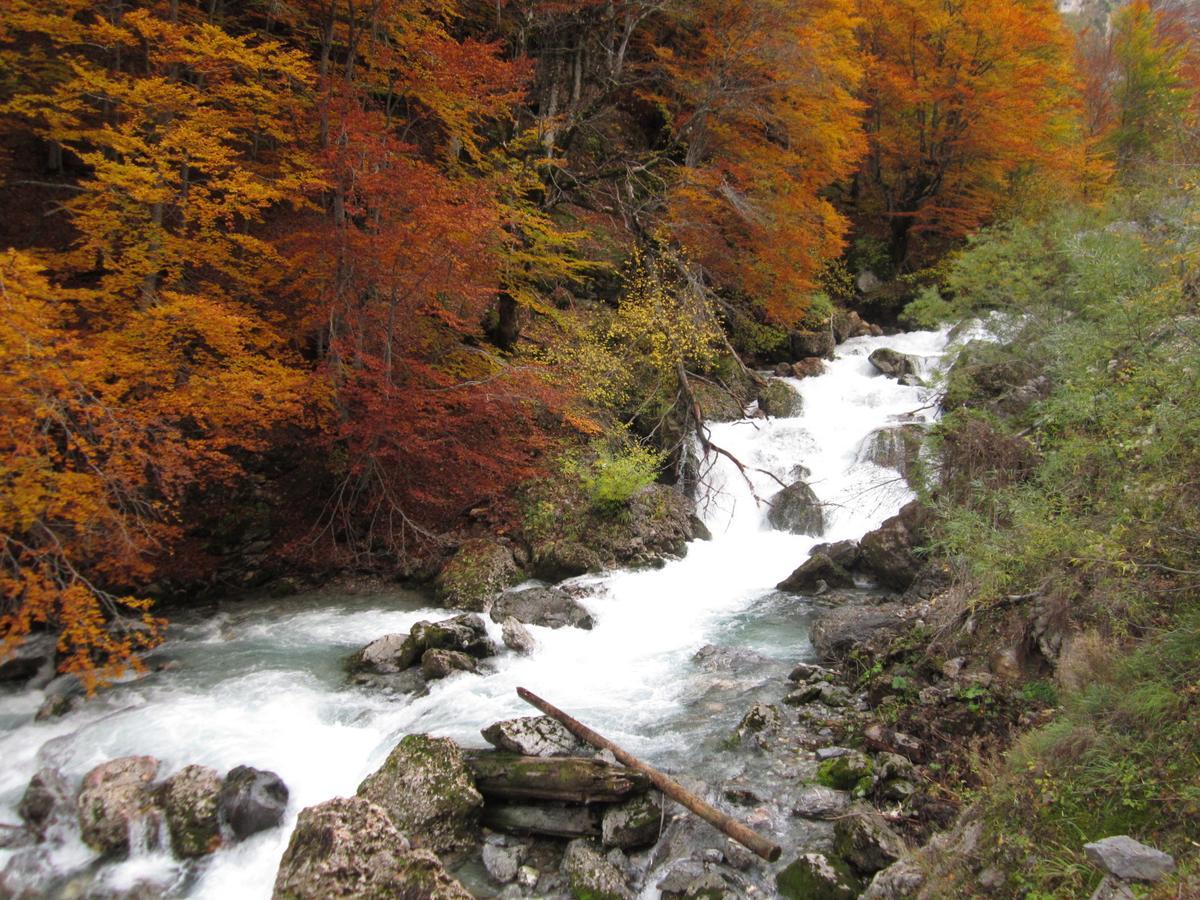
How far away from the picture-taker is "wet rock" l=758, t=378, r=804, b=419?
14.4 m

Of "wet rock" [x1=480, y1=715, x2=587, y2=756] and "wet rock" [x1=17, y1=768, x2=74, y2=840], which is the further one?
"wet rock" [x1=480, y1=715, x2=587, y2=756]

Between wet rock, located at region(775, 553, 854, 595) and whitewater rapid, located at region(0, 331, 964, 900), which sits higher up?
wet rock, located at region(775, 553, 854, 595)

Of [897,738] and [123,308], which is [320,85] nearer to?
[123,308]

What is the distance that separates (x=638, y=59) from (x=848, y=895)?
19649 mm

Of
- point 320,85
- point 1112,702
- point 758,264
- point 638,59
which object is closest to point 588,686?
point 1112,702

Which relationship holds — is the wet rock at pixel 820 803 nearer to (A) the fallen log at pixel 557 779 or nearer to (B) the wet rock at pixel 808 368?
(A) the fallen log at pixel 557 779

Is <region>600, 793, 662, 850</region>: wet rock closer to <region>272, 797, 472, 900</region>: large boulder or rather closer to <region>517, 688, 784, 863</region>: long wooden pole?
<region>517, 688, 784, 863</region>: long wooden pole

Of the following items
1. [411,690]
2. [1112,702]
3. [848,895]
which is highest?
[1112,702]

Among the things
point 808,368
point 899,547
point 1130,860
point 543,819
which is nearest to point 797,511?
point 899,547

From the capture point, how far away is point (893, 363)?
16.1 m

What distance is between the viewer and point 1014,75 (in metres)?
18.6

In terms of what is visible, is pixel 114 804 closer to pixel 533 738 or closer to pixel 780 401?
pixel 533 738

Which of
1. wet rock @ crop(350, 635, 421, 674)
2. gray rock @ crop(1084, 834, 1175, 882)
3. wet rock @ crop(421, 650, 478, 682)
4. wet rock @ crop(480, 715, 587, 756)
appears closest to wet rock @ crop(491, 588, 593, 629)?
wet rock @ crop(421, 650, 478, 682)

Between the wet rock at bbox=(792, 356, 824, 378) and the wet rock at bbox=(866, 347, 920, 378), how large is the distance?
1.35 meters
